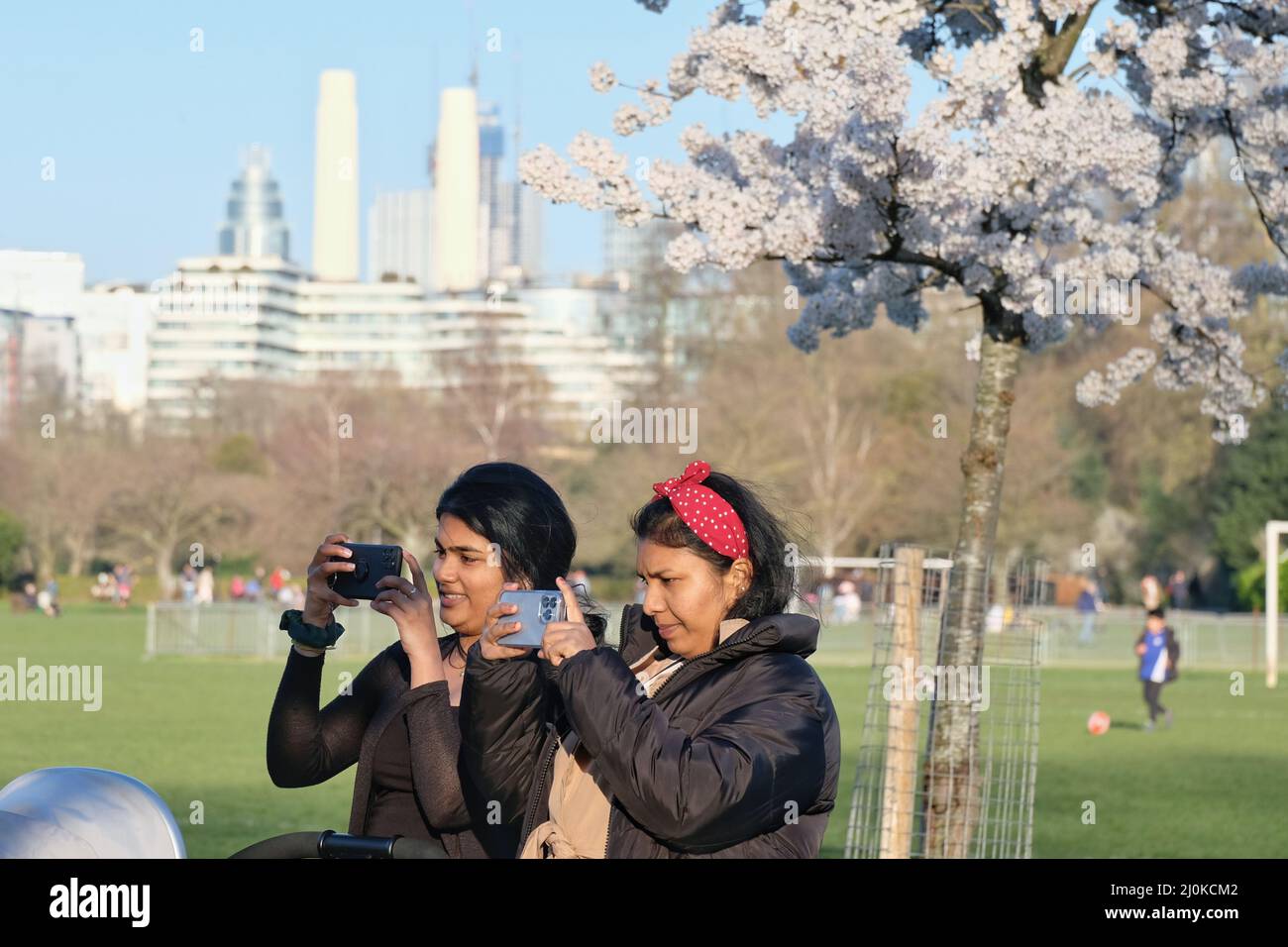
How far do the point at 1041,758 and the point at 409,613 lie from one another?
16385 millimetres

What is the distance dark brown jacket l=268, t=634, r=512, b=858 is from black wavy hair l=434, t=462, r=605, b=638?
314mm

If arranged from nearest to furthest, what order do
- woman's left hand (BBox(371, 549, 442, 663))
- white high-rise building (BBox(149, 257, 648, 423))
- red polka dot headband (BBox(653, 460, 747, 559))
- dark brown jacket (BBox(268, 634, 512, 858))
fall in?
red polka dot headband (BBox(653, 460, 747, 559)) < dark brown jacket (BBox(268, 634, 512, 858)) < woman's left hand (BBox(371, 549, 442, 663)) < white high-rise building (BBox(149, 257, 648, 423))

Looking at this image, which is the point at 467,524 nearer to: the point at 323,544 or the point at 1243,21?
the point at 323,544

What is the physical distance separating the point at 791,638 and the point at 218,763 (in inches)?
596

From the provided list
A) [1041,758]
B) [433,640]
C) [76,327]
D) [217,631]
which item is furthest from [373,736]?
[76,327]

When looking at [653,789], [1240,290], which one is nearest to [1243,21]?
[1240,290]

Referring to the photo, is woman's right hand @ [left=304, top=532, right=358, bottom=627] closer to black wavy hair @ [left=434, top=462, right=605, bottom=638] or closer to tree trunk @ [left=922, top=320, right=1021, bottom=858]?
black wavy hair @ [left=434, top=462, right=605, bottom=638]

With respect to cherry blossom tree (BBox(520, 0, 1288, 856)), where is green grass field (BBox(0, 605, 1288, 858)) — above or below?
below

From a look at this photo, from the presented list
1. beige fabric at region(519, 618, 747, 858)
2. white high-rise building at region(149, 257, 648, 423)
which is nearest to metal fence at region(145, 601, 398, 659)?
Answer: beige fabric at region(519, 618, 747, 858)

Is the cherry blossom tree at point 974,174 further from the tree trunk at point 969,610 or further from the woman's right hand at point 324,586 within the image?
the woman's right hand at point 324,586

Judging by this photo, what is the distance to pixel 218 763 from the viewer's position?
57.3 ft

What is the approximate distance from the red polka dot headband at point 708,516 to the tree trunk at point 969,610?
16.7ft

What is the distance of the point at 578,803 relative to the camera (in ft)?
10.4

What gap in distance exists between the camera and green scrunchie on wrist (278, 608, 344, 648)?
403 cm
